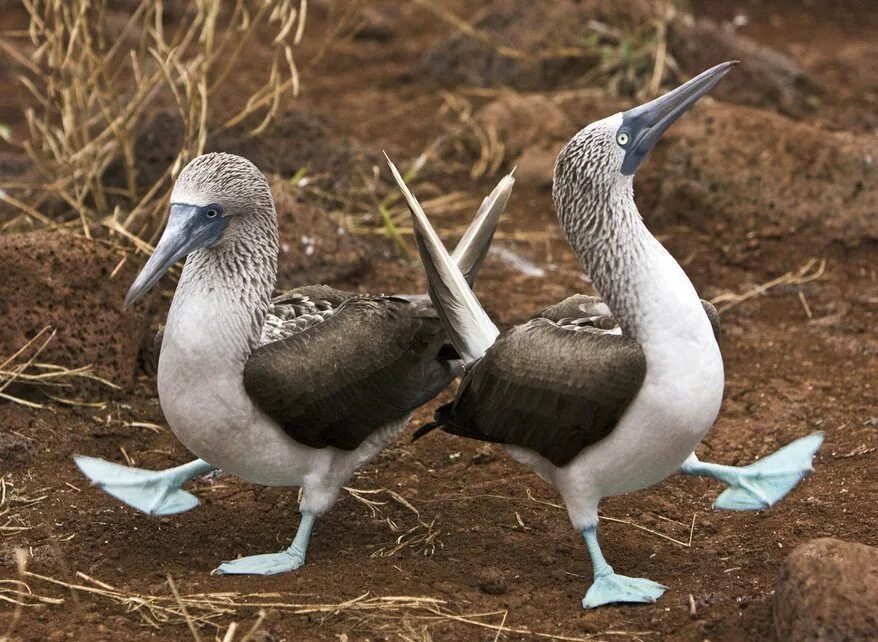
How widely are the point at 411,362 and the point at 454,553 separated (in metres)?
0.67

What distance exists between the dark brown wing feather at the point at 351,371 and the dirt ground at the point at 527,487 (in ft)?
1.59

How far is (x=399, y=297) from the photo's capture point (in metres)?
4.87

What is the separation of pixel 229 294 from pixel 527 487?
1.49 m

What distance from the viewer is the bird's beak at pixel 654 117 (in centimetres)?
440

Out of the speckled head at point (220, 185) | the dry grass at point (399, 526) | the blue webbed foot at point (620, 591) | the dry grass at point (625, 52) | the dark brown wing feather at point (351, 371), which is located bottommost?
the dry grass at point (399, 526)

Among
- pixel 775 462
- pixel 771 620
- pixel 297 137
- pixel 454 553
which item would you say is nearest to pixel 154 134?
pixel 297 137

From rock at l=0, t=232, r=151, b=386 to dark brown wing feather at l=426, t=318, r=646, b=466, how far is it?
1765 millimetres

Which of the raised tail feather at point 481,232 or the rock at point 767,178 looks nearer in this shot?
the raised tail feather at point 481,232

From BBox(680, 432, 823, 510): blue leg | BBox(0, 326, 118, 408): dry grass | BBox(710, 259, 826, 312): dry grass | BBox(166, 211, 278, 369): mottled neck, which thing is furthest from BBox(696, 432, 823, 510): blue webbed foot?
BBox(0, 326, 118, 408): dry grass

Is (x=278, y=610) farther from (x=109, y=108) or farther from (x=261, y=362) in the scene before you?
(x=109, y=108)

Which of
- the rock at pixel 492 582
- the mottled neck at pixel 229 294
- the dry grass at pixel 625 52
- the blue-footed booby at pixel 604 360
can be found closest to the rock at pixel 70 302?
the mottled neck at pixel 229 294

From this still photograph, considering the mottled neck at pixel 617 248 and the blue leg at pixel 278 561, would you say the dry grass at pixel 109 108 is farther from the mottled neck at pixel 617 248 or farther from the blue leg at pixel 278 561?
the mottled neck at pixel 617 248

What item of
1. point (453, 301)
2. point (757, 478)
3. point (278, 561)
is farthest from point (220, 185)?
point (757, 478)

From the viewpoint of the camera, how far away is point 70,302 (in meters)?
5.69
